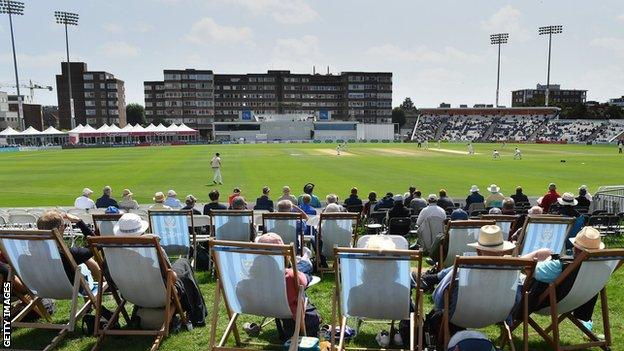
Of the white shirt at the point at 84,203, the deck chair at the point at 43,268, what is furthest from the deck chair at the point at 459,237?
the white shirt at the point at 84,203

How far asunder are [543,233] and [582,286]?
216cm

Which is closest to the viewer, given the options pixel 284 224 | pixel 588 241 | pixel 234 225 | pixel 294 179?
pixel 588 241

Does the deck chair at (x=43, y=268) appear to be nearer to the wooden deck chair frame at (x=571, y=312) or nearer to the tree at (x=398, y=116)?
the wooden deck chair frame at (x=571, y=312)

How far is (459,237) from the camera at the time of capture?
6.35 metres

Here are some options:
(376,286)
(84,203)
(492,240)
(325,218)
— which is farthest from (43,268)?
(84,203)

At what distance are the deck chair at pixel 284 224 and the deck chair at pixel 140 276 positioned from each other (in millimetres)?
2361

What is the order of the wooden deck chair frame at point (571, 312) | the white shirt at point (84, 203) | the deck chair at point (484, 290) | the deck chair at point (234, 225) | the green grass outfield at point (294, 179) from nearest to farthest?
the deck chair at point (484, 290) → the wooden deck chair frame at point (571, 312) → the deck chair at point (234, 225) → the white shirt at point (84, 203) → the green grass outfield at point (294, 179)

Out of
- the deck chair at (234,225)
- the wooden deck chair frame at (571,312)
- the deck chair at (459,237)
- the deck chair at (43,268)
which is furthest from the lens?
the deck chair at (234,225)

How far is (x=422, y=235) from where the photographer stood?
8547 mm

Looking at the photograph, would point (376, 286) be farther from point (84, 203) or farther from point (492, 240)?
point (84, 203)

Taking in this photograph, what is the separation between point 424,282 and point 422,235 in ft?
9.09

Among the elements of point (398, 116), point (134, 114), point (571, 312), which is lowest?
point (571, 312)

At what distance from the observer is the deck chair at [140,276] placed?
179 inches

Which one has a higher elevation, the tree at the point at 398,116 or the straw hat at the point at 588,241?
the tree at the point at 398,116
